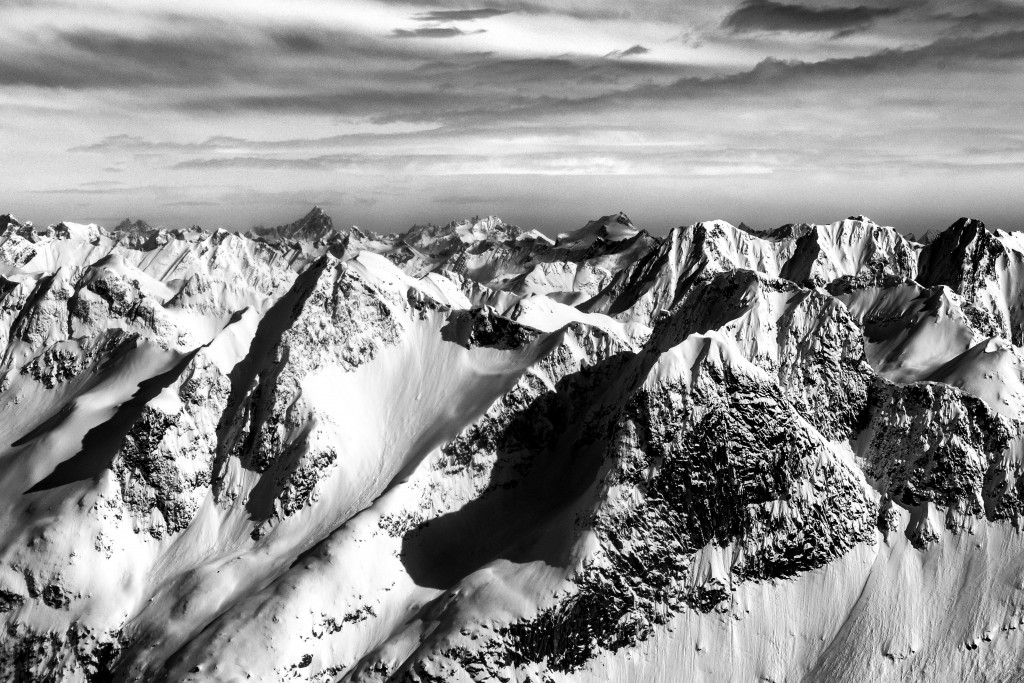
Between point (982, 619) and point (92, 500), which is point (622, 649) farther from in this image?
point (92, 500)

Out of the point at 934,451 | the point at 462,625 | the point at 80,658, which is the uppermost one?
the point at 934,451

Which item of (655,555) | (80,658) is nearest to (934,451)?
(655,555)

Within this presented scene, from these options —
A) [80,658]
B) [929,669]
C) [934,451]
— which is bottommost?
[80,658]

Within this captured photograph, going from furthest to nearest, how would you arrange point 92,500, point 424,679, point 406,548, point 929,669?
point 92,500 < point 406,548 < point 929,669 < point 424,679

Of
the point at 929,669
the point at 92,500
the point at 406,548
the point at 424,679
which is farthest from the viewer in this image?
the point at 92,500

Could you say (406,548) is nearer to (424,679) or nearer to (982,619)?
(424,679)

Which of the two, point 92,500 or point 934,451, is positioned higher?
point 934,451

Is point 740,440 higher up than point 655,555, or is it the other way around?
point 740,440

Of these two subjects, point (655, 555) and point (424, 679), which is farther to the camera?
point (655, 555)

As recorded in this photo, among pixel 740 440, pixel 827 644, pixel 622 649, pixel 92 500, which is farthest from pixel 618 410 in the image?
pixel 92 500
